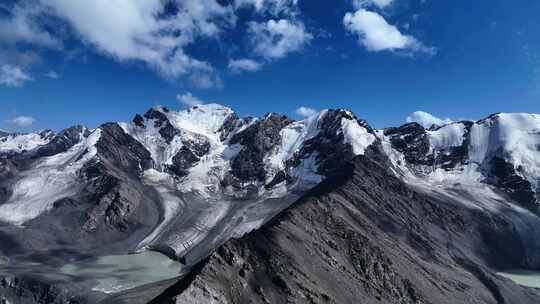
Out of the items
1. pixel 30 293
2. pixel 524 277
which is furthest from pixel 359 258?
pixel 524 277

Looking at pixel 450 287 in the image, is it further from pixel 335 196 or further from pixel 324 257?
pixel 335 196

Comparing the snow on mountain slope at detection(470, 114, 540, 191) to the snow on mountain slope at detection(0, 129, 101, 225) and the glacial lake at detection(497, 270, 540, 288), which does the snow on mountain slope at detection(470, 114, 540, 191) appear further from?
the snow on mountain slope at detection(0, 129, 101, 225)

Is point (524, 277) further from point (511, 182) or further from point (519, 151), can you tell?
point (519, 151)

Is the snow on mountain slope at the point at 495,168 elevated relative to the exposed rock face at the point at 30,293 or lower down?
elevated

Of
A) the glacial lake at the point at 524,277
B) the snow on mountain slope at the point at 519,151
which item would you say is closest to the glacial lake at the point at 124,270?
the glacial lake at the point at 524,277

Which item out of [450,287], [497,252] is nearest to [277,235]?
[450,287]

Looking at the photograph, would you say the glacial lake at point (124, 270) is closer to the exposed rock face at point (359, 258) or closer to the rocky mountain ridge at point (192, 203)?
the rocky mountain ridge at point (192, 203)

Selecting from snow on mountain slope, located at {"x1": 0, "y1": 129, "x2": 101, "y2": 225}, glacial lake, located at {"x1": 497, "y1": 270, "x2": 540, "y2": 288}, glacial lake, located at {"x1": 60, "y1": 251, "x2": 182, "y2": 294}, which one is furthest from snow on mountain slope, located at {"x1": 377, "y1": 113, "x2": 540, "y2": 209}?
snow on mountain slope, located at {"x1": 0, "y1": 129, "x2": 101, "y2": 225}
